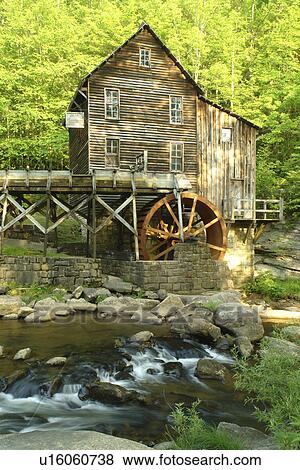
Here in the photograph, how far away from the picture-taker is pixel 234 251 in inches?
769

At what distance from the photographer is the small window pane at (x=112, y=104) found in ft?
62.2

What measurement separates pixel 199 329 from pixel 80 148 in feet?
44.4

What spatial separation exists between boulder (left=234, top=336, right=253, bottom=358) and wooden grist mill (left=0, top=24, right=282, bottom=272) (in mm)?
8365

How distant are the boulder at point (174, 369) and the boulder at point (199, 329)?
6.12 feet

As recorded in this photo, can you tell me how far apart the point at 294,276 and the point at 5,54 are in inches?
961

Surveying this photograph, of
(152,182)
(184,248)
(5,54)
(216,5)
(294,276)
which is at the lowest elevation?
(294,276)

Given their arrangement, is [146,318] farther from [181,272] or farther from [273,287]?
[273,287]

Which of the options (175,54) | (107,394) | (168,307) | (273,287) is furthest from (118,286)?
(175,54)

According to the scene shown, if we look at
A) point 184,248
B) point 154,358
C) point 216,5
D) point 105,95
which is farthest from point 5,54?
point 154,358

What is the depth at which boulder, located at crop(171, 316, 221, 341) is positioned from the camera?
393 inches

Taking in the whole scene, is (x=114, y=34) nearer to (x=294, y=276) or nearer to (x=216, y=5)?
(x=216, y=5)

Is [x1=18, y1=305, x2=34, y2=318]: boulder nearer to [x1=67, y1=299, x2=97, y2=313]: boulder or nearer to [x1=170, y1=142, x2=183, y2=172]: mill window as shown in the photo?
[x1=67, y1=299, x2=97, y2=313]: boulder

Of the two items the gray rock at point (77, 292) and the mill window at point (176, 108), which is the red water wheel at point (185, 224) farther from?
the mill window at point (176, 108)

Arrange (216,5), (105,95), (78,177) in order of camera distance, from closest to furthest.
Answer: (78,177), (105,95), (216,5)
